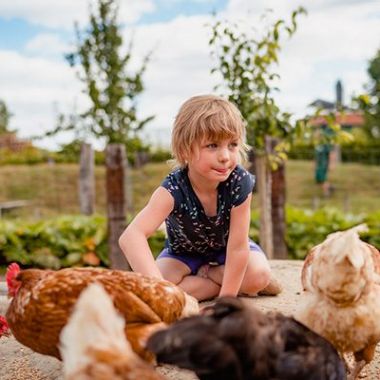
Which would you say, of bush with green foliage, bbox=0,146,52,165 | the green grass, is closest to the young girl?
the green grass

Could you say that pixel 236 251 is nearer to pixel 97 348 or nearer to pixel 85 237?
pixel 97 348

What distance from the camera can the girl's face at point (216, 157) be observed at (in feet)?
11.1

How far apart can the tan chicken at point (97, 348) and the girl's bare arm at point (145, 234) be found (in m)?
1.35

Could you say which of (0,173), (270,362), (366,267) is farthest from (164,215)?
(0,173)

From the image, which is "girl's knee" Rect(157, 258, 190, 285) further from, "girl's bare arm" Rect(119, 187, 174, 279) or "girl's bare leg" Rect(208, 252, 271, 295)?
"girl's bare arm" Rect(119, 187, 174, 279)

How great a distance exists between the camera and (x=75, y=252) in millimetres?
7734

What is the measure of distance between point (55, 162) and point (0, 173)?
3214mm

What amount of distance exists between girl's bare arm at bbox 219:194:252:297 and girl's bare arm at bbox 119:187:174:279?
369 mm

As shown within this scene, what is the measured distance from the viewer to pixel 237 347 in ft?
6.56

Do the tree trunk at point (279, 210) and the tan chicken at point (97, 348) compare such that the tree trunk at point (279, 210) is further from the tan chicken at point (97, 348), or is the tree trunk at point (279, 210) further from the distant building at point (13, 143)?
the distant building at point (13, 143)

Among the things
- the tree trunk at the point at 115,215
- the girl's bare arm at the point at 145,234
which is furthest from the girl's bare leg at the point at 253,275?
the tree trunk at the point at 115,215

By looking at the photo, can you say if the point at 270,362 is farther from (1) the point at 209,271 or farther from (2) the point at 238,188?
(1) the point at 209,271

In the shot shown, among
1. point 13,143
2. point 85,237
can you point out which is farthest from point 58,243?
point 13,143

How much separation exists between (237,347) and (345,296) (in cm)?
71
